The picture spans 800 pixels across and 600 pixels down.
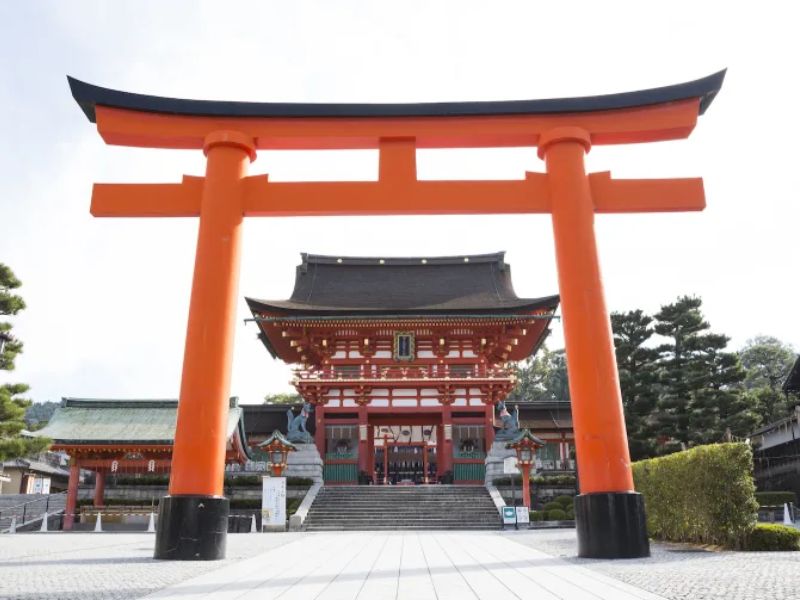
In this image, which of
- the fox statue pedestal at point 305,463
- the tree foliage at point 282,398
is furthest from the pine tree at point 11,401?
the tree foliage at point 282,398

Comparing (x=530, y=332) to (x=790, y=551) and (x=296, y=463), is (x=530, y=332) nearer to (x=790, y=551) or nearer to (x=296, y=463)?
(x=296, y=463)

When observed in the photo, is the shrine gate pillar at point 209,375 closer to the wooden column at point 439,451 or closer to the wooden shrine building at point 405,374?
the wooden shrine building at point 405,374

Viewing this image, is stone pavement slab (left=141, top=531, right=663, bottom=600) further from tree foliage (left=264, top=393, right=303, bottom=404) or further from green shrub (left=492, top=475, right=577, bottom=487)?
tree foliage (left=264, top=393, right=303, bottom=404)

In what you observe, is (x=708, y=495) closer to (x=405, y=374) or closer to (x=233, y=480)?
(x=405, y=374)

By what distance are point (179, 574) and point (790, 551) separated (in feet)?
26.7

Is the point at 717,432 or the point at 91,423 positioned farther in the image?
the point at 717,432

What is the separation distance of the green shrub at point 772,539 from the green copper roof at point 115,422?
15963 millimetres

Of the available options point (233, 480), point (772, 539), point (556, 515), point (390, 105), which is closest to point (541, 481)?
point (556, 515)

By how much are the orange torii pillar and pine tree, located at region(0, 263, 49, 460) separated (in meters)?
10.9

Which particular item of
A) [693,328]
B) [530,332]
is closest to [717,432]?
[693,328]

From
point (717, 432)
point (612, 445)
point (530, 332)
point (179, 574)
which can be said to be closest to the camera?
point (179, 574)

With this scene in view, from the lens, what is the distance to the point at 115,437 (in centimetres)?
2072

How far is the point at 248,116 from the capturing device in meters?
9.45

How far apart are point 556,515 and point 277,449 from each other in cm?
894
